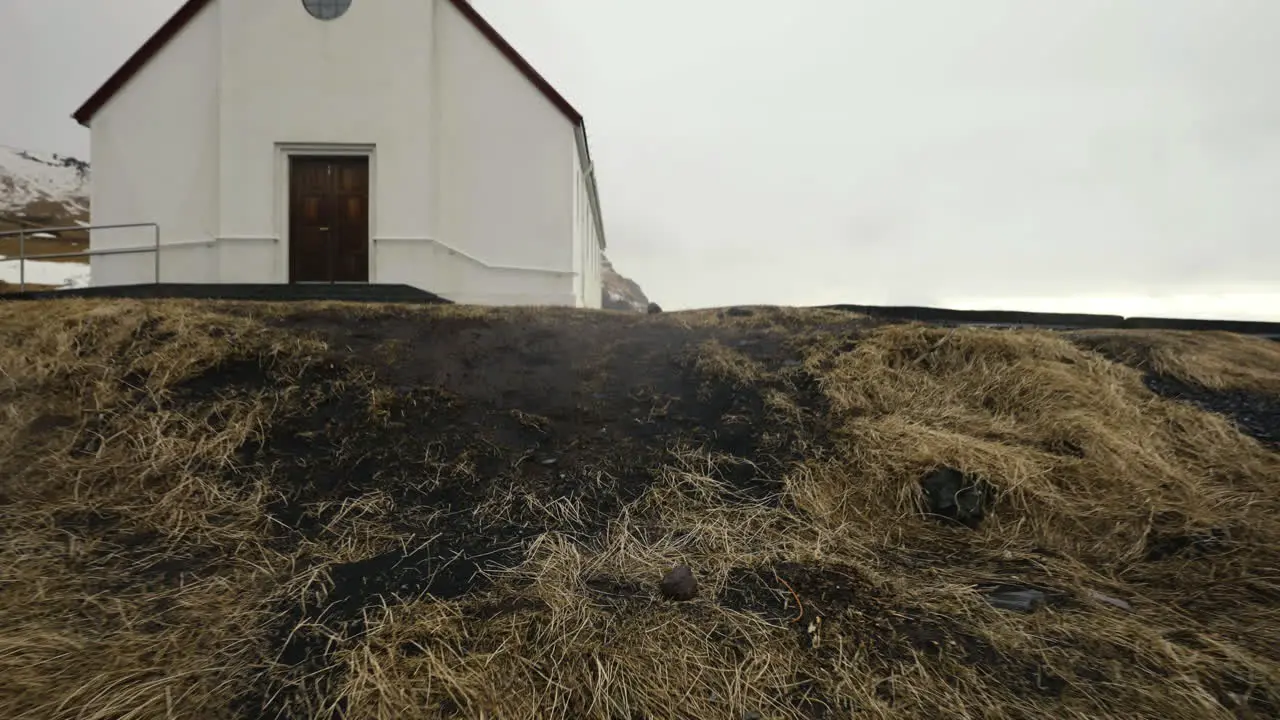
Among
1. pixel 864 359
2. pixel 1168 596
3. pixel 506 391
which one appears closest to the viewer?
pixel 1168 596

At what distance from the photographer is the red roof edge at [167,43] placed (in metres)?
10.2

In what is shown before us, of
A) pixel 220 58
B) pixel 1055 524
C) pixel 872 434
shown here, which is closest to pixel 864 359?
pixel 872 434

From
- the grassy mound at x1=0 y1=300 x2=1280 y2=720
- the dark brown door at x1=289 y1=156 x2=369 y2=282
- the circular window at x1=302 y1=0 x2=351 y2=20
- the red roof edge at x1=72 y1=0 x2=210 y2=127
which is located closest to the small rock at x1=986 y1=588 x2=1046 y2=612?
the grassy mound at x1=0 y1=300 x2=1280 y2=720

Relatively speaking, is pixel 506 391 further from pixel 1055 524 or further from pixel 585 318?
pixel 1055 524

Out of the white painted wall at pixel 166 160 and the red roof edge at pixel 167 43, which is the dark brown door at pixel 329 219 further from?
the red roof edge at pixel 167 43

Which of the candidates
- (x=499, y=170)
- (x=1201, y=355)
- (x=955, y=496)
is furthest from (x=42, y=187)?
(x=1201, y=355)

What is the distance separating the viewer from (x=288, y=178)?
993cm

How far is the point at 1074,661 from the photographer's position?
6.76 ft

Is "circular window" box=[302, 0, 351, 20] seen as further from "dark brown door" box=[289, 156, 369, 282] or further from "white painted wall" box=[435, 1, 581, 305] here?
"dark brown door" box=[289, 156, 369, 282]

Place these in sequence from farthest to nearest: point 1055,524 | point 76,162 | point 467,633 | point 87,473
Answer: point 76,162, point 87,473, point 1055,524, point 467,633

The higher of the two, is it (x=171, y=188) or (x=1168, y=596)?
(x=171, y=188)

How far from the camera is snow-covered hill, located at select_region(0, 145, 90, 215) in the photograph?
24.7 meters

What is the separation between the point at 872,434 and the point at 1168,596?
A: 1.61 meters

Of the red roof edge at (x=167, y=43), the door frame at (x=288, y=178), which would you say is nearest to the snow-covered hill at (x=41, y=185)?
the red roof edge at (x=167, y=43)
